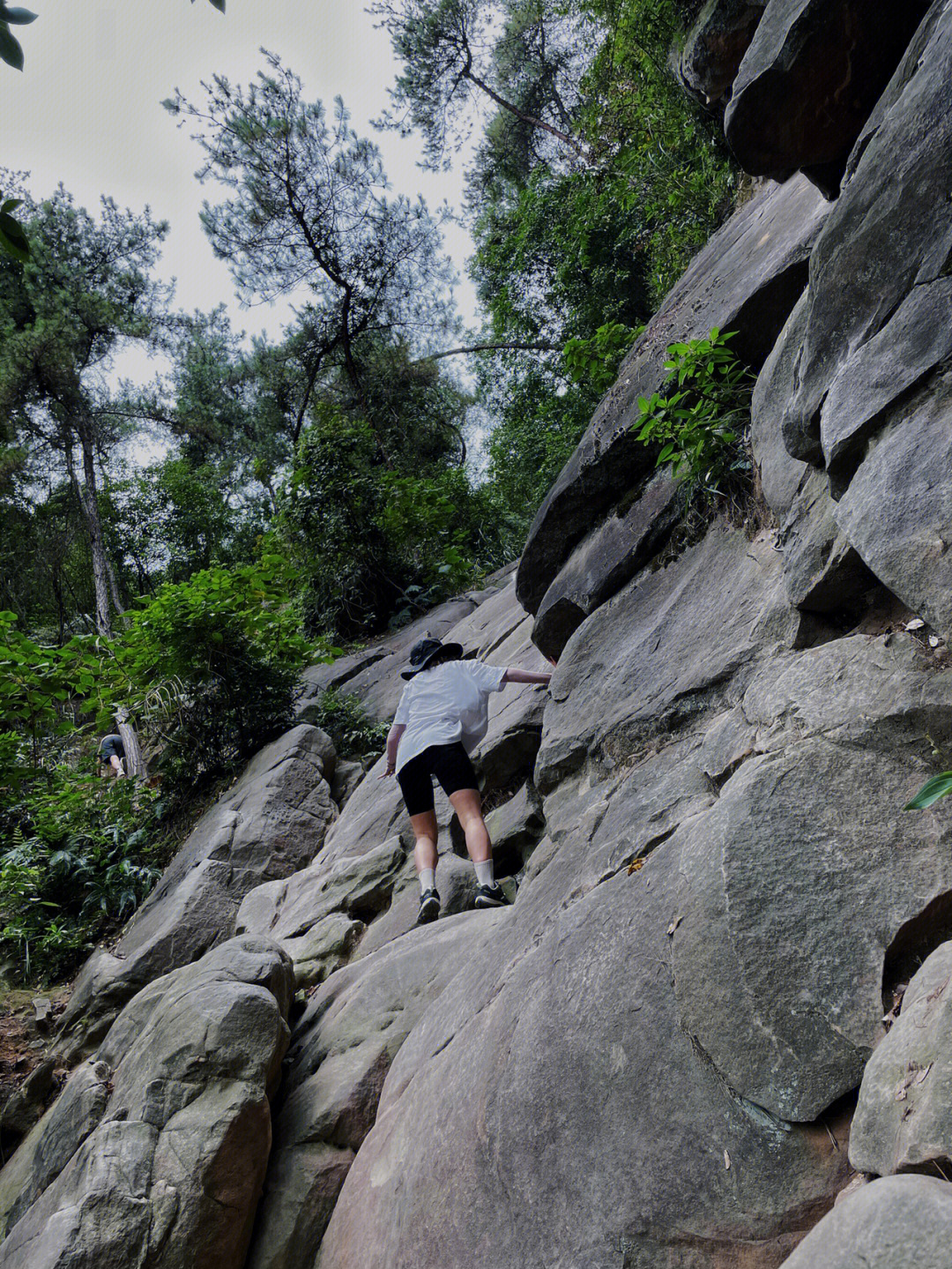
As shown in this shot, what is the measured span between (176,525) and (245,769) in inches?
508

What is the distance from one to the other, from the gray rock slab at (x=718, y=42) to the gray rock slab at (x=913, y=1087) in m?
7.31

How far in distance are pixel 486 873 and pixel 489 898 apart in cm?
14

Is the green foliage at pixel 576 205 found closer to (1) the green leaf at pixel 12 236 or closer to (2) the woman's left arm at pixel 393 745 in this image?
(2) the woman's left arm at pixel 393 745

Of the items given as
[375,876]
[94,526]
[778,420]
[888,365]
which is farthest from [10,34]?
[94,526]

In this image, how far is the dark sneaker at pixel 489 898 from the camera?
502 centimetres

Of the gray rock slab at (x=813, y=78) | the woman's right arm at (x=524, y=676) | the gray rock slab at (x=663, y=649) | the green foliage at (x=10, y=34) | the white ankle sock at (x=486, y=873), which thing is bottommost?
Result: the white ankle sock at (x=486, y=873)

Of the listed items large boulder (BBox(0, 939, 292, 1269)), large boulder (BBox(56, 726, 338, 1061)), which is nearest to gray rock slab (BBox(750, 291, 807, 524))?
large boulder (BBox(0, 939, 292, 1269))

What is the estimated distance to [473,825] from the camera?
521 centimetres

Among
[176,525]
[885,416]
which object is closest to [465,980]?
[885,416]

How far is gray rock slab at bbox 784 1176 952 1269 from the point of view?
1.76m

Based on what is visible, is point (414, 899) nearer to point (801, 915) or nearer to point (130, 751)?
point (801, 915)

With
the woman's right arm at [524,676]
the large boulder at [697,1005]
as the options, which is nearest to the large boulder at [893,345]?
the large boulder at [697,1005]

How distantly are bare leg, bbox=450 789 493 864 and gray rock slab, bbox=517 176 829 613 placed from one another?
2108 mm

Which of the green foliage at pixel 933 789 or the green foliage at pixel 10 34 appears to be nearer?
the green foliage at pixel 10 34
